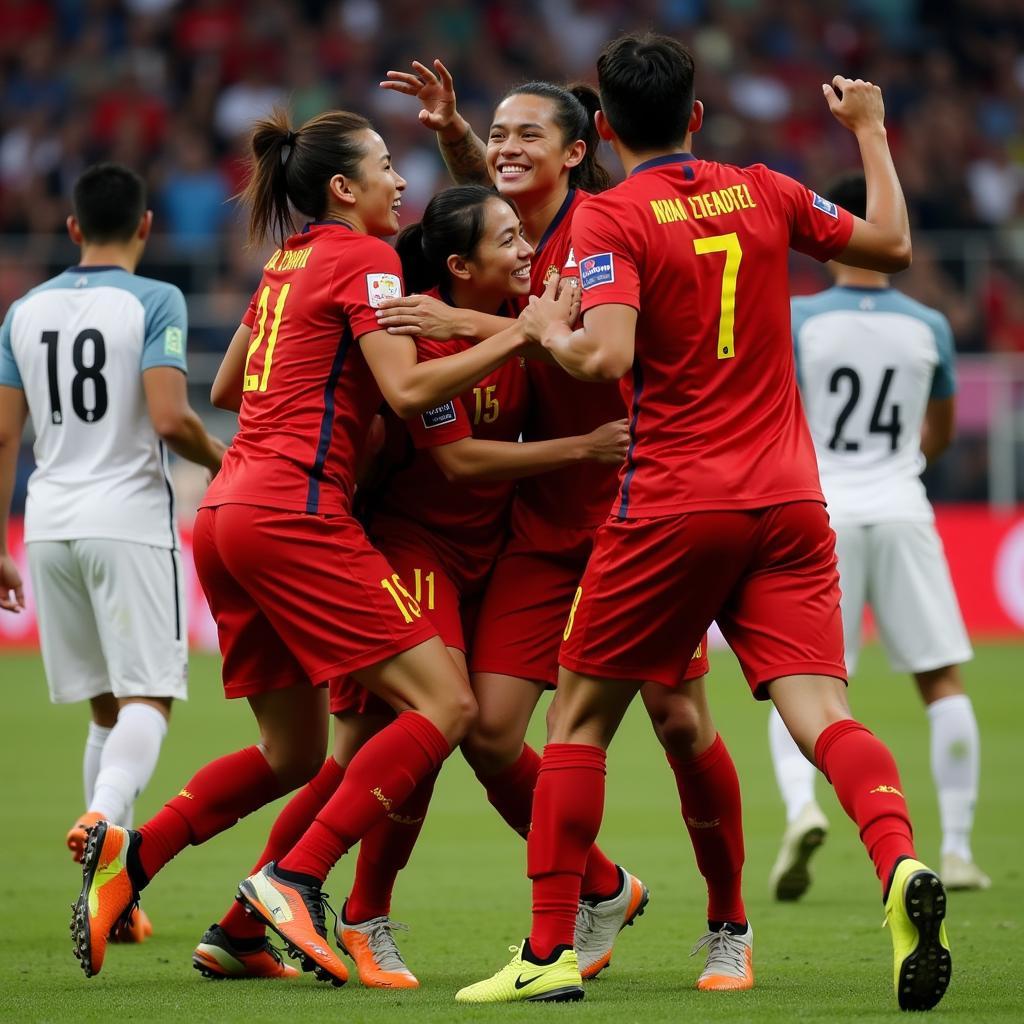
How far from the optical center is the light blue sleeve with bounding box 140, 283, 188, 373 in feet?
20.4

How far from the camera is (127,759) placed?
19.6 ft

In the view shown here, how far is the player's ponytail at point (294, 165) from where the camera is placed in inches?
201

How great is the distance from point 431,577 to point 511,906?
1.89 m

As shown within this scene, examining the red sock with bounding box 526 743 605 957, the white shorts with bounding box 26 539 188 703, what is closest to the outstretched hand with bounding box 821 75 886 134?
the red sock with bounding box 526 743 605 957

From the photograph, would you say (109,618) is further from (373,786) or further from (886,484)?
(886,484)

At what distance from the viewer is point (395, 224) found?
5250mm

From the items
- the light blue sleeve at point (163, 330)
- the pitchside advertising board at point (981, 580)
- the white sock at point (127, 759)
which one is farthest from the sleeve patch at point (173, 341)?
the pitchside advertising board at point (981, 580)

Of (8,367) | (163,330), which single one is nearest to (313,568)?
(163,330)

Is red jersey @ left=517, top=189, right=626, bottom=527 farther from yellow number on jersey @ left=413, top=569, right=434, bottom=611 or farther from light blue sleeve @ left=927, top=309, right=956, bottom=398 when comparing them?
light blue sleeve @ left=927, top=309, right=956, bottom=398

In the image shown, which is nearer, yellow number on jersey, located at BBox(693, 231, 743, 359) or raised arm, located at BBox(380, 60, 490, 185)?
yellow number on jersey, located at BBox(693, 231, 743, 359)

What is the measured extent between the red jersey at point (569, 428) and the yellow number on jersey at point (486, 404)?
13 cm

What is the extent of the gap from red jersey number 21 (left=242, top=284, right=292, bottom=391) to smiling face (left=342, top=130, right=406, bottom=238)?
13.6 inches

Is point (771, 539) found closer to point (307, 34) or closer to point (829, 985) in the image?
point (829, 985)

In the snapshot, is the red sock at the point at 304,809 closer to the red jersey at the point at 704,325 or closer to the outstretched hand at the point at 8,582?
the red jersey at the point at 704,325
